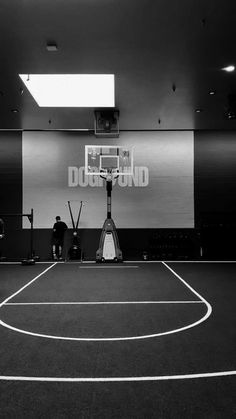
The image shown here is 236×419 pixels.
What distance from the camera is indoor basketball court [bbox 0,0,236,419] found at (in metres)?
2.69

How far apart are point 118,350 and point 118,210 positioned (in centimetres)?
835

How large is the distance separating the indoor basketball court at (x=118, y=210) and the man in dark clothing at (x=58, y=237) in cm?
4

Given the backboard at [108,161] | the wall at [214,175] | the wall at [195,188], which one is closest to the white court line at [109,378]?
the backboard at [108,161]

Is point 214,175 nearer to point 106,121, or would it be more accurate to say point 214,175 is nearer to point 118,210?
point 118,210

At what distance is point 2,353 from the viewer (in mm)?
3197

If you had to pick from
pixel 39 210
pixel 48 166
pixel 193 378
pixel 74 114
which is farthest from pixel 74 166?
pixel 193 378

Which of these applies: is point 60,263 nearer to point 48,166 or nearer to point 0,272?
point 0,272

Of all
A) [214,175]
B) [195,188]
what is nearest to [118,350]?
[195,188]

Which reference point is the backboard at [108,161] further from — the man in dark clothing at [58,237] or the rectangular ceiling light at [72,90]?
the rectangular ceiling light at [72,90]

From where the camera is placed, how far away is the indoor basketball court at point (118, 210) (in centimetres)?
269

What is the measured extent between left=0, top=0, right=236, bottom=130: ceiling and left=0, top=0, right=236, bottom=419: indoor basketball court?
0.10 feet

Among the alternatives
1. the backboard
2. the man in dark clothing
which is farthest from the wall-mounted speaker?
the man in dark clothing

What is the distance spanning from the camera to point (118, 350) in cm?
327

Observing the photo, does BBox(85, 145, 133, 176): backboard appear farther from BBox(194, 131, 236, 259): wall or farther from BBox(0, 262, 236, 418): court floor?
BBox(0, 262, 236, 418): court floor
